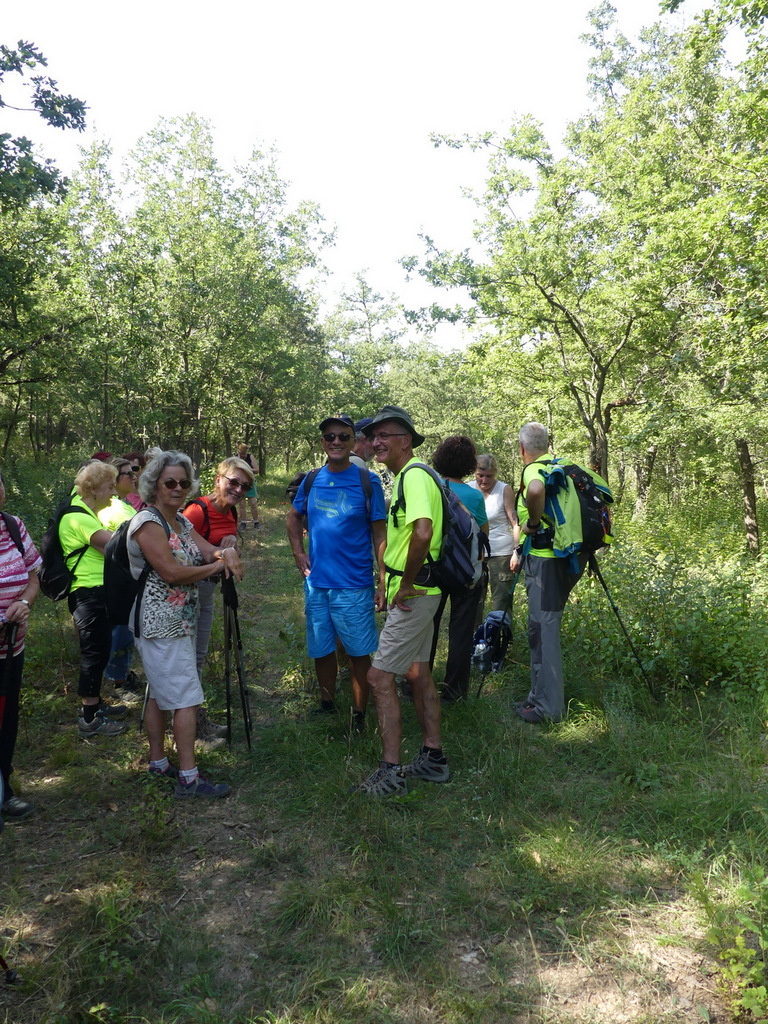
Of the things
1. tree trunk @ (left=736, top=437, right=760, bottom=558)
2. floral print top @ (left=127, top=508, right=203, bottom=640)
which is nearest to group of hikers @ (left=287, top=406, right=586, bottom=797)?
floral print top @ (left=127, top=508, right=203, bottom=640)

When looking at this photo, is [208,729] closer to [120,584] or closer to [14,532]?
[120,584]

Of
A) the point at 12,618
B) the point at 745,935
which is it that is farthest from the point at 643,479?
the point at 12,618

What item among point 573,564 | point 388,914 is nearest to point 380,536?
point 573,564

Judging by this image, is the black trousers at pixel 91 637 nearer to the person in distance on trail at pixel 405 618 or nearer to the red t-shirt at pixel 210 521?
the red t-shirt at pixel 210 521

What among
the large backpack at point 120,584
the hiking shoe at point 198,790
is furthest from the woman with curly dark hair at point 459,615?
the large backpack at point 120,584

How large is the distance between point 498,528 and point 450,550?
241cm

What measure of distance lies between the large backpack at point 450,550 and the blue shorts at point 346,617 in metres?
0.56

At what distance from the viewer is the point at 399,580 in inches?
145

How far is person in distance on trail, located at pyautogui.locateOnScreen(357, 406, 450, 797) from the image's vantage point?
3483mm

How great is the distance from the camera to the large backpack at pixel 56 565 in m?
4.42

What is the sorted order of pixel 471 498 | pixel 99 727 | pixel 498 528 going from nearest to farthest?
pixel 99 727, pixel 471 498, pixel 498 528

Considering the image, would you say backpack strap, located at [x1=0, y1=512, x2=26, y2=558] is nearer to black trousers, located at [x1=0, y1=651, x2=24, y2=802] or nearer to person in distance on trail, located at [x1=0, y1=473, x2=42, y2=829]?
person in distance on trail, located at [x1=0, y1=473, x2=42, y2=829]

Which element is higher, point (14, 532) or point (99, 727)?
point (14, 532)

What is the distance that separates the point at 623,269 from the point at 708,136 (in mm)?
7694
